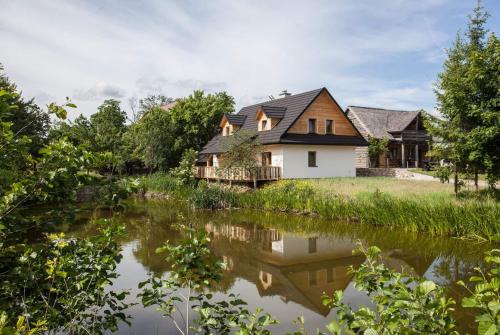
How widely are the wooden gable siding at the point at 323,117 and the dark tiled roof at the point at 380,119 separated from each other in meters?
7.18

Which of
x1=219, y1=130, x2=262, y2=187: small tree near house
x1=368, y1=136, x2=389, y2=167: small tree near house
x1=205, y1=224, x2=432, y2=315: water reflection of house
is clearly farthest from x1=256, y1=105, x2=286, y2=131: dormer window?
x1=205, y1=224, x2=432, y2=315: water reflection of house

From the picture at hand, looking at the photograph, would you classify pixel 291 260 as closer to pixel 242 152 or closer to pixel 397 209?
pixel 397 209

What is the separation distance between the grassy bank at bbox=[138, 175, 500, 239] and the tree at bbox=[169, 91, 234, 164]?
1003 centimetres

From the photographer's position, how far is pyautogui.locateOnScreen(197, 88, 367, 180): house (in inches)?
1024

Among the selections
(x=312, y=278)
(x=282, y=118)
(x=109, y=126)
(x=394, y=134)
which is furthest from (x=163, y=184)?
(x=394, y=134)

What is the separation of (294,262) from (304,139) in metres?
17.3

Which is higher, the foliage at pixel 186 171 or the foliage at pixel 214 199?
the foliage at pixel 186 171

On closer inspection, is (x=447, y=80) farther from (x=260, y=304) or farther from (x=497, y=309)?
(x=497, y=309)

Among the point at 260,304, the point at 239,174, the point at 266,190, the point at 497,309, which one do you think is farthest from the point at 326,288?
the point at 239,174

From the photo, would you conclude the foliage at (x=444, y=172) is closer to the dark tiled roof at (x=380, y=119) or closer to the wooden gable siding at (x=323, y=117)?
the wooden gable siding at (x=323, y=117)

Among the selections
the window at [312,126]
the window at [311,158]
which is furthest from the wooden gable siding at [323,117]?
the window at [311,158]

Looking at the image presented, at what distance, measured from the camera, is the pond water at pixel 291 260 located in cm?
663

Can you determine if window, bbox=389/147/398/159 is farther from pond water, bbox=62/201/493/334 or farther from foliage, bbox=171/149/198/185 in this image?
pond water, bbox=62/201/493/334

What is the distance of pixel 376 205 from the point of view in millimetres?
14695
